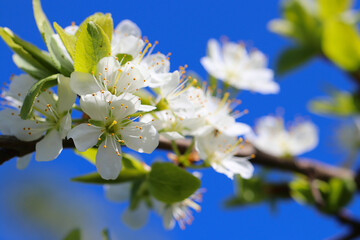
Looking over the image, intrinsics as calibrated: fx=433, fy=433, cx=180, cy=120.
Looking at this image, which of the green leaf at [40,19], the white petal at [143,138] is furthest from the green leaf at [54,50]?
the white petal at [143,138]

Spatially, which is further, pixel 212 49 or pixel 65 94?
pixel 212 49

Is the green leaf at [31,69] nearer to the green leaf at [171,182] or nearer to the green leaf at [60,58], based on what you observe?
the green leaf at [60,58]

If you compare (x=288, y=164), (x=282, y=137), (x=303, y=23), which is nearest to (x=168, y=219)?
(x=288, y=164)

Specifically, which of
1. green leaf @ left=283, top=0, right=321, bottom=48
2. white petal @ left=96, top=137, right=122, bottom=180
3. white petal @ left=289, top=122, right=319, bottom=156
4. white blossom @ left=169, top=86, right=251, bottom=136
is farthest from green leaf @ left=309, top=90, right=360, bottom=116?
white petal @ left=96, top=137, right=122, bottom=180

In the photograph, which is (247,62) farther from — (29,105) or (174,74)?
(29,105)

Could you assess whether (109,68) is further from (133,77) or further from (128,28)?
(128,28)

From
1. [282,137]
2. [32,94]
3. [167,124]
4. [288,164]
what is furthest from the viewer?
[282,137]
